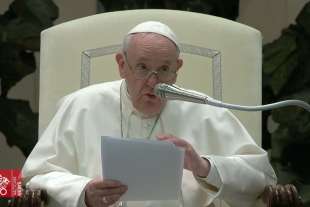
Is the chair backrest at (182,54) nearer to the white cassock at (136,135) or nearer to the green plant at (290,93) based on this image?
the white cassock at (136,135)

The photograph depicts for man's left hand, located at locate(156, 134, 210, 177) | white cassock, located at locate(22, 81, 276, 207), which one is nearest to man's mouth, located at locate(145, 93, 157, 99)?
white cassock, located at locate(22, 81, 276, 207)

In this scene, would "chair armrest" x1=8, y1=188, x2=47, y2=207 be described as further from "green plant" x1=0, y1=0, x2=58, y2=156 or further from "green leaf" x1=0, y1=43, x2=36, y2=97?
"green leaf" x1=0, y1=43, x2=36, y2=97

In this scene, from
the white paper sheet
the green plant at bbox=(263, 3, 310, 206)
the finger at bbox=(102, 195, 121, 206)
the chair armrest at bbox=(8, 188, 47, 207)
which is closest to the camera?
the white paper sheet

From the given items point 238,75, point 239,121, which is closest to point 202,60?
point 238,75

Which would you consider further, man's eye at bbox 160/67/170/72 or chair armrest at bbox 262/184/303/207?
man's eye at bbox 160/67/170/72

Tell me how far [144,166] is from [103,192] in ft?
0.55

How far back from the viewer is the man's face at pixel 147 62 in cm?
295

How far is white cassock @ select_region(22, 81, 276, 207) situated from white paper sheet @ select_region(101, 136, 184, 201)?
267 millimetres

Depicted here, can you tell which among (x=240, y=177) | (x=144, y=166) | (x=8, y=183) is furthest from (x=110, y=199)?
(x=8, y=183)

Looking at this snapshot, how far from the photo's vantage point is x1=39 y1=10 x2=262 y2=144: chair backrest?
11.7ft

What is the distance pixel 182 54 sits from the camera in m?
3.63

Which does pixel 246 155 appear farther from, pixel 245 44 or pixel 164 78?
pixel 245 44

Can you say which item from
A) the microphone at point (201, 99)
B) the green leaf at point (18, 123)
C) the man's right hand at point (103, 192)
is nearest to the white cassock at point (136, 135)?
the man's right hand at point (103, 192)

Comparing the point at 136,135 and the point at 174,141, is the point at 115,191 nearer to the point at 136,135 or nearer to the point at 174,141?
the point at 174,141
